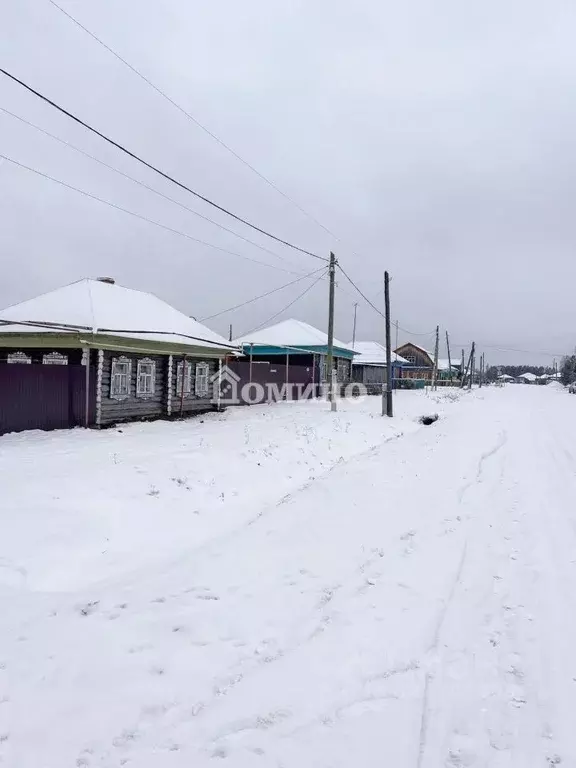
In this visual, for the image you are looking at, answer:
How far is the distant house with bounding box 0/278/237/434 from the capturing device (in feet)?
43.2

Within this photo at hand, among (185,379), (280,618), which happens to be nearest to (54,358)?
(185,379)

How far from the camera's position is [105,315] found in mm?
15562

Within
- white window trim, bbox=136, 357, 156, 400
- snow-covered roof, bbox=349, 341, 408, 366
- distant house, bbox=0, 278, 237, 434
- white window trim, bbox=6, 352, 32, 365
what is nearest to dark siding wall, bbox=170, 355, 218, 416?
distant house, bbox=0, 278, 237, 434

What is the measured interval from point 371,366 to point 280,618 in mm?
47631

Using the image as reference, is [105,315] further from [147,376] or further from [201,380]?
[201,380]

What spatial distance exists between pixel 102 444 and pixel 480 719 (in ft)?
33.2

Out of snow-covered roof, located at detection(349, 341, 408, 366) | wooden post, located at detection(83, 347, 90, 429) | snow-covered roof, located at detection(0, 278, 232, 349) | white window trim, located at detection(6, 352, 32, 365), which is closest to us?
wooden post, located at detection(83, 347, 90, 429)

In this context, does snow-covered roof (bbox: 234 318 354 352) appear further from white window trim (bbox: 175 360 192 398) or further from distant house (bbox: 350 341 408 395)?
white window trim (bbox: 175 360 192 398)

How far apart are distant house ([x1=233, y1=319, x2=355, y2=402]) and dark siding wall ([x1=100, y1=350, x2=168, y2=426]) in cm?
914

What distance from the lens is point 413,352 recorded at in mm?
85688

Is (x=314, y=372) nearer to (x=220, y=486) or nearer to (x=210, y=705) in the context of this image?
(x=220, y=486)

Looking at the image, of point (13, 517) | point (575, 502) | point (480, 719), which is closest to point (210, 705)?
point (480, 719)

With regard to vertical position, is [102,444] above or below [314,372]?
below

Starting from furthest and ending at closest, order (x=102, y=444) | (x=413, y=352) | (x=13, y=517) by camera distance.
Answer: (x=413, y=352)
(x=102, y=444)
(x=13, y=517)
